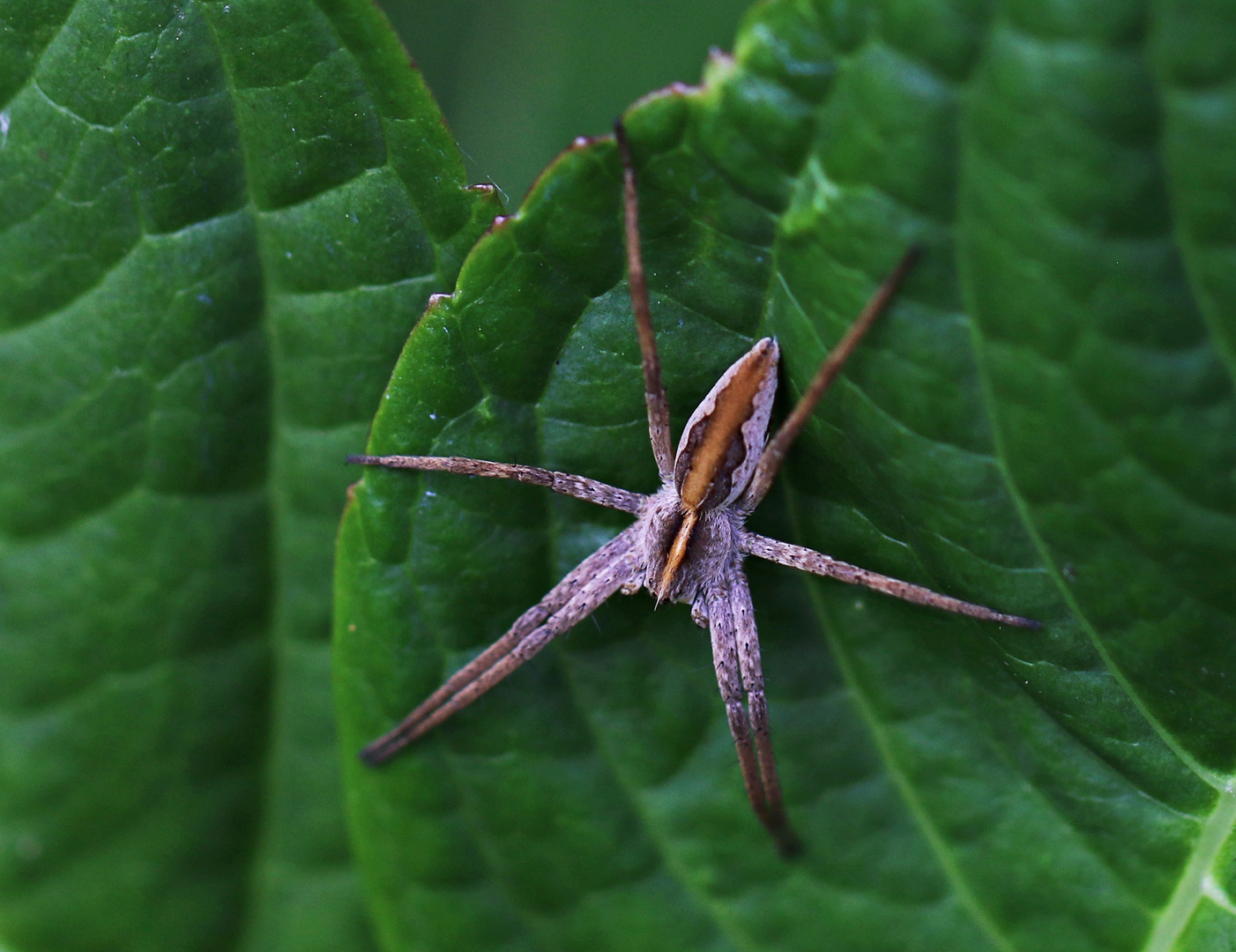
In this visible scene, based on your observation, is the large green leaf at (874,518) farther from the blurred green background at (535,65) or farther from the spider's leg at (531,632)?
the blurred green background at (535,65)

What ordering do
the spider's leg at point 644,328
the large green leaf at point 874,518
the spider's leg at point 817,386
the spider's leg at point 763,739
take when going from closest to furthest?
the large green leaf at point 874,518 < the spider's leg at point 817,386 < the spider's leg at point 644,328 < the spider's leg at point 763,739

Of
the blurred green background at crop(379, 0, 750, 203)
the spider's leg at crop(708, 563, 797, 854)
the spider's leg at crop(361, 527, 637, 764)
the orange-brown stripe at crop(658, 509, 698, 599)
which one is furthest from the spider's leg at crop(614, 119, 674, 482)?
→ the blurred green background at crop(379, 0, 750, 203)

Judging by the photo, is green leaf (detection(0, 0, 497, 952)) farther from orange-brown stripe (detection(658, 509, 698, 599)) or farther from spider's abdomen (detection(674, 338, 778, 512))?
orange-brown stripe (detection(658, 509, 698, 599))

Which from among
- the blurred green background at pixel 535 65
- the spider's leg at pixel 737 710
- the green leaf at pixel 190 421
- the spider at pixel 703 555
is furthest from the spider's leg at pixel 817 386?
the blurred green background at pixel 535 65

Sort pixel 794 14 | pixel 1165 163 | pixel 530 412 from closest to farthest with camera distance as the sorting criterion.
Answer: pixel 1165 163, pixel 794 14, pixel 530 412

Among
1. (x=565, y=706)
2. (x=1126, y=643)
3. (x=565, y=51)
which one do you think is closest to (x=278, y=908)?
(x=565, y=706)

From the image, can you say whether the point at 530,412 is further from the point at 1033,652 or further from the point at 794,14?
the point at 1033,652
